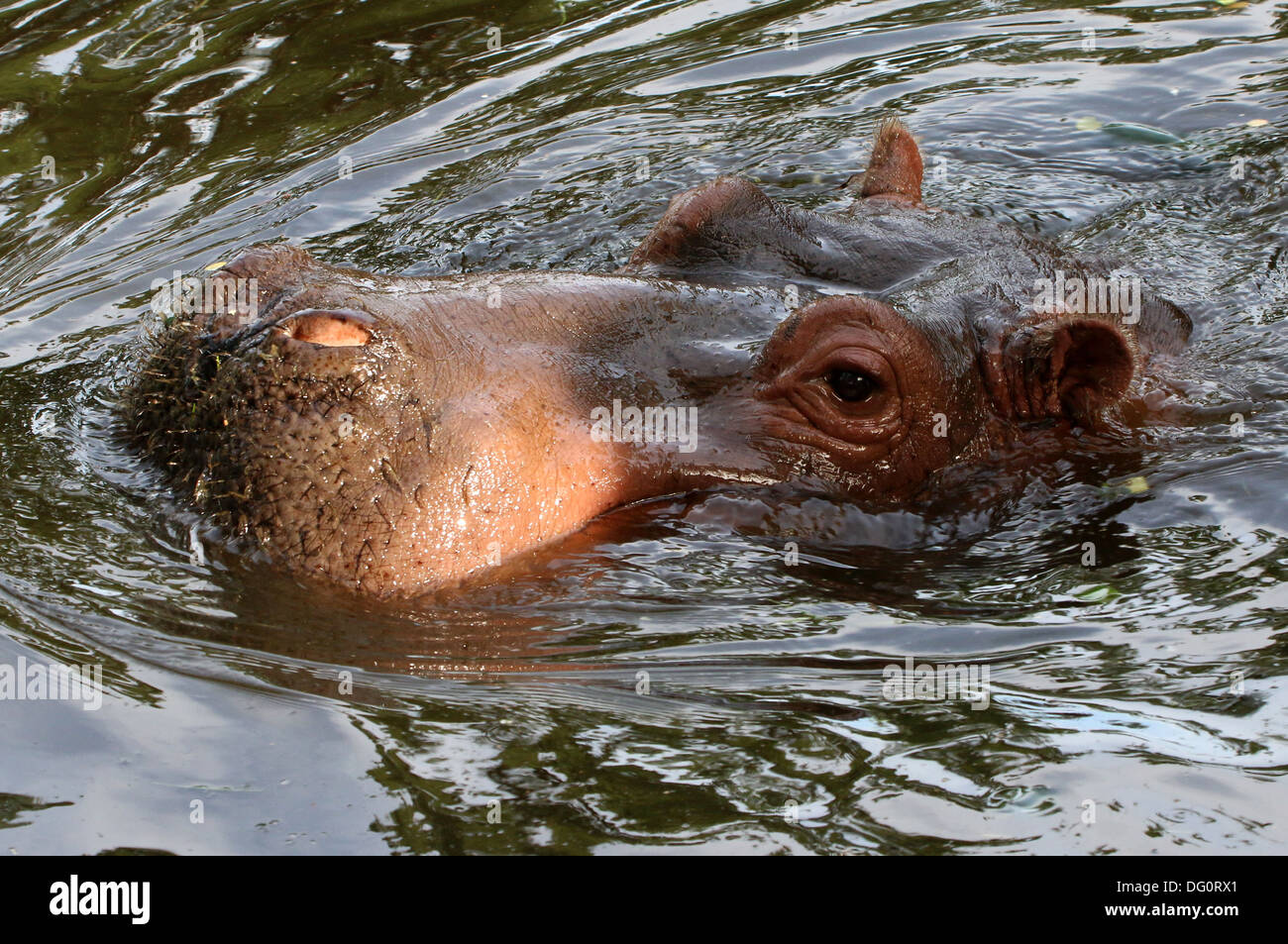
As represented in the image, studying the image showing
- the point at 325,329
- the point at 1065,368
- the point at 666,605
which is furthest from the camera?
the point at 1065,368

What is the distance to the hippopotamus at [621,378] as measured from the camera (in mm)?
4750

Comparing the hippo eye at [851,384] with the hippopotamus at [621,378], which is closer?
the hippopotamus at [621,378]

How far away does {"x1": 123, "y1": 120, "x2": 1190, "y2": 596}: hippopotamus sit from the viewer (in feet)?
15.6

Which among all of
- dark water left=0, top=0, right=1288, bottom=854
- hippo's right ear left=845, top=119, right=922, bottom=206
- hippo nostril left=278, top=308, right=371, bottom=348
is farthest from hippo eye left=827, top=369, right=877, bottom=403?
hippo's right ear left=845, top=119, right=922, bottom=206

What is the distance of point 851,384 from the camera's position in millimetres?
5434

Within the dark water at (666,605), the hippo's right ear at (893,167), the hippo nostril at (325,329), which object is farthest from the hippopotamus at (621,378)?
the hippo's right ear at (893,167)

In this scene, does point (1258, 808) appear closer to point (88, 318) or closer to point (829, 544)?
point (829, 544)

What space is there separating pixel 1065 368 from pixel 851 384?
3.49ft

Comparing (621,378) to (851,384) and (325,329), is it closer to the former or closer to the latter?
(851,384)

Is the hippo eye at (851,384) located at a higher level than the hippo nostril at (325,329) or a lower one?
lower

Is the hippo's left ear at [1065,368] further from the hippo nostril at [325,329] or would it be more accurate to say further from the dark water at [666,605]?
the hippo nostril at [325,329]

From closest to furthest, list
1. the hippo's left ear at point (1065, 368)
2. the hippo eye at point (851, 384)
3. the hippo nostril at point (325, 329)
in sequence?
1. the hippo nostril at point (325, 329)
2. the hippo eye at point (851, 384)
3. the hippo's left ear at point (1065, 368)

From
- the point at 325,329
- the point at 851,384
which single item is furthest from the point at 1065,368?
the point at 325,329
